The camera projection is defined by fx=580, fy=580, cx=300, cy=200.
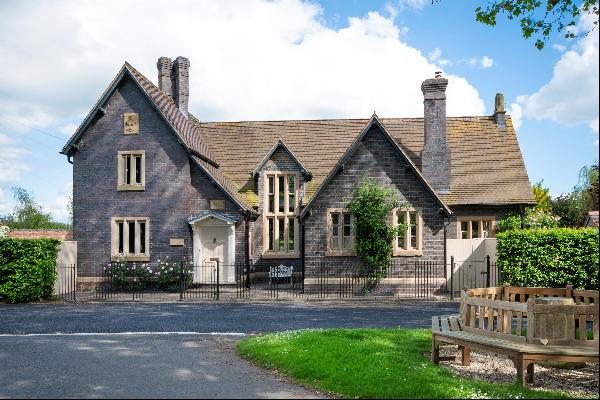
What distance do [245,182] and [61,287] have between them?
32.5 feet

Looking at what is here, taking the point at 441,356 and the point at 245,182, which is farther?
the point at 245,182

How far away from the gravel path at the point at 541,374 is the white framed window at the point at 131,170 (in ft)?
62.6

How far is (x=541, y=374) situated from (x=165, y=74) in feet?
83.9

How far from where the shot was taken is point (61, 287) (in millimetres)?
23688

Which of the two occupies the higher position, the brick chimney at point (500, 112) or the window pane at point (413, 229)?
the brick chimney at point (500, 112)

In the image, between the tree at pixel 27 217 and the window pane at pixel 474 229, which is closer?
the window pane at pixel 474 229

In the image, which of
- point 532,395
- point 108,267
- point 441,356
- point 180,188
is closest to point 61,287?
point 108,267

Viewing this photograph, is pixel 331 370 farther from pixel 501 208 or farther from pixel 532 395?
pixel 501 208

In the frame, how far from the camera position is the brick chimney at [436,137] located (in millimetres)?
26391

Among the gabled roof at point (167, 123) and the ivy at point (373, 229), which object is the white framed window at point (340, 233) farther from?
the gabled roof at point (167, 123)

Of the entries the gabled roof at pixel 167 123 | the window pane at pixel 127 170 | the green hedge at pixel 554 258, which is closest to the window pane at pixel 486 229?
the green hedge at pixel 554 258

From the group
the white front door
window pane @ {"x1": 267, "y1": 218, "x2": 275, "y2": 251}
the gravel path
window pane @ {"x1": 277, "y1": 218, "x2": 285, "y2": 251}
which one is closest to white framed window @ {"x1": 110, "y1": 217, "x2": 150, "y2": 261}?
the white front door

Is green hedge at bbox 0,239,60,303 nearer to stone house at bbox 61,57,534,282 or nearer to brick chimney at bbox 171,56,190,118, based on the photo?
stone house at bbox 61,57,534,282

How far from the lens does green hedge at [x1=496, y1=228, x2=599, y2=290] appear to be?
18.7 meters
